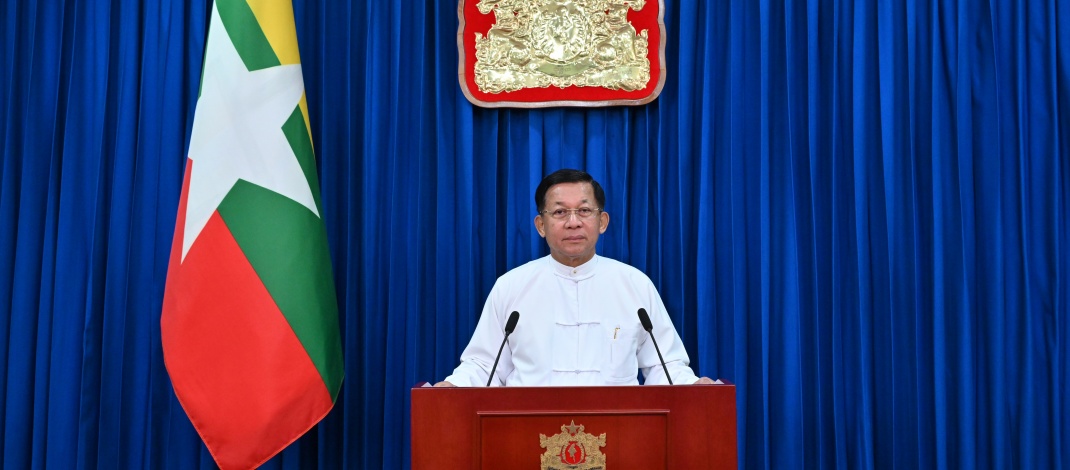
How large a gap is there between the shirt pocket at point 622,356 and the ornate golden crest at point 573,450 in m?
0.81

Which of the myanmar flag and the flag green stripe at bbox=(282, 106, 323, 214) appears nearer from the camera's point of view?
the myanmar flag

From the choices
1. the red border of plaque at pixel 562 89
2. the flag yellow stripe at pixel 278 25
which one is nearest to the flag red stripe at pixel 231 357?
the flag yellow stripe at pixel 278 25

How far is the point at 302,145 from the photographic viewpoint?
2645 mm

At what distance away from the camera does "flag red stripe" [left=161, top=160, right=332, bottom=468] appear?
2412 mm

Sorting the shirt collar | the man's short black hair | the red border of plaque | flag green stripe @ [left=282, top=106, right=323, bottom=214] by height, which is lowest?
the shirt collar

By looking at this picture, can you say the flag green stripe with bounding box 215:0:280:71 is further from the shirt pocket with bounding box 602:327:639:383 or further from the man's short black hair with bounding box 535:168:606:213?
the shirt pocket with bounding box 602:327:639:383

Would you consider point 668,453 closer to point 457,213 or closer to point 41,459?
point 457,213

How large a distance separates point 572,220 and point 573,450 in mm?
958

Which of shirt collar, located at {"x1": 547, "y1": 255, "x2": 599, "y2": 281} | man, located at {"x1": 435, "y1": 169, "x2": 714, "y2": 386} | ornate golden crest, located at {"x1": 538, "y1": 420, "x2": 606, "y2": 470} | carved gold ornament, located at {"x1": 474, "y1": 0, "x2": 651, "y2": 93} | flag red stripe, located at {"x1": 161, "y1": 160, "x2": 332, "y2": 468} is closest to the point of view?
ornate golden crest, located at {"x1": 538, "y1": 420, "x2": 606, "y2": 470}

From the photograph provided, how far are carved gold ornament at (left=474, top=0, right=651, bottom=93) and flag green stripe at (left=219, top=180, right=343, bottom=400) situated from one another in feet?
2.81

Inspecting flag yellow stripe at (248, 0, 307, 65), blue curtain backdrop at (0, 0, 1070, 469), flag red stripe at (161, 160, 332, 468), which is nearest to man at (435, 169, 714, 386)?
blue curtain backdrop at (0, 0, 1070, 469)

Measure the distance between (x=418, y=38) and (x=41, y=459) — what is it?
2.10m

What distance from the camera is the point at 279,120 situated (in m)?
2.59

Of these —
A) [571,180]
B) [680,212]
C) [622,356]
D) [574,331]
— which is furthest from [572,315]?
[680,212]
